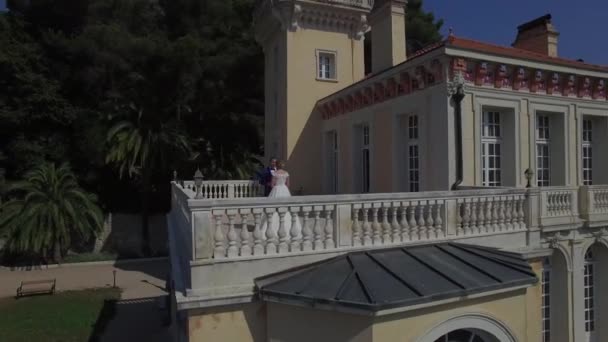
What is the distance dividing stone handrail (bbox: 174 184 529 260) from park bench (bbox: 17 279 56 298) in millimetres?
14069

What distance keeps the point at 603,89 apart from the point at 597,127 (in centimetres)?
113

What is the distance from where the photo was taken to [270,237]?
4.73m

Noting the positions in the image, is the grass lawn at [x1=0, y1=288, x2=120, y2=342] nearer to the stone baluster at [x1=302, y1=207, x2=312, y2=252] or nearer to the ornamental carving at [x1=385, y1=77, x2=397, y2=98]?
the stone baluster at [x1=302, y1=207, x2=312, y2=252]

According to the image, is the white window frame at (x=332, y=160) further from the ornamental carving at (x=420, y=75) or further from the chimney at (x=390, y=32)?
the ornamental carving at (x=420, y=75)

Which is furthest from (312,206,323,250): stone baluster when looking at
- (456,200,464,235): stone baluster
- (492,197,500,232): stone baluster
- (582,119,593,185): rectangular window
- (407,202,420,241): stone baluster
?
(582,119,593,185): rectangular window

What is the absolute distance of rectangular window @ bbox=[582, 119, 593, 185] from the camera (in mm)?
11139

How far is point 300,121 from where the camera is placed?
14969mm

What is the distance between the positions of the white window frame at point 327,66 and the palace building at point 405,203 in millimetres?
61

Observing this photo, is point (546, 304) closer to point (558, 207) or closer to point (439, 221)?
point (558, 207)

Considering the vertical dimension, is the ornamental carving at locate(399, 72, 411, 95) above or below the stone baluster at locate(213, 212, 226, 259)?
above

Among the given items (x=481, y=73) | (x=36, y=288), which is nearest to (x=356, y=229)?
(x=481, y=73)

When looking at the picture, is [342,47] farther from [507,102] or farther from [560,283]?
[560,283]

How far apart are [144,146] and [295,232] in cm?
1840

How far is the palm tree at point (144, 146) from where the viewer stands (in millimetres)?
20406
